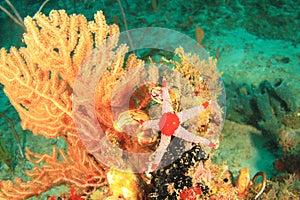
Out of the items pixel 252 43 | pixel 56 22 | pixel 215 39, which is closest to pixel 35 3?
pixel 215 39

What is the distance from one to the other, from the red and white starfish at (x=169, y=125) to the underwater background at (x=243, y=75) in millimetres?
629

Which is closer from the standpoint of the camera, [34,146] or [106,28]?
[106,28]

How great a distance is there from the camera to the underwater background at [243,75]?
197 inches

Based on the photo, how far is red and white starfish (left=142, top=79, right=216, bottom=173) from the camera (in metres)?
2.73

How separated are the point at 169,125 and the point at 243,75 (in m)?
5.02

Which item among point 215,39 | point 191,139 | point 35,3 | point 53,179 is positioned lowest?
point 215,39

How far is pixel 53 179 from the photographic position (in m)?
3.38

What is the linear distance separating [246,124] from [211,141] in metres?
3.29

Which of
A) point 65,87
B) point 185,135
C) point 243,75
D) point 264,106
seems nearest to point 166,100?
point 185,135

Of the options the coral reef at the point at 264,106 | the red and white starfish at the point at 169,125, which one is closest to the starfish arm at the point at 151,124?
the red and white starfish at the point at 169,125

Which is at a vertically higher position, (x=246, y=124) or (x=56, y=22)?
(x=56, y=22)

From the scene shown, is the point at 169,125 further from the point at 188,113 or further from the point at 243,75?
the point at 243,75

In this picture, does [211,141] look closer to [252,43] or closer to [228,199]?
[228,199]

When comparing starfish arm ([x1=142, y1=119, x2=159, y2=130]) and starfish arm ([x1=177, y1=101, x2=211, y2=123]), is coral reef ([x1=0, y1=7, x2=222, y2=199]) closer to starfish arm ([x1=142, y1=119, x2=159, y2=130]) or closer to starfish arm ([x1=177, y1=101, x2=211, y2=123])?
starfish arm ([x1=177, y1=101, x2=211, y2=123])
